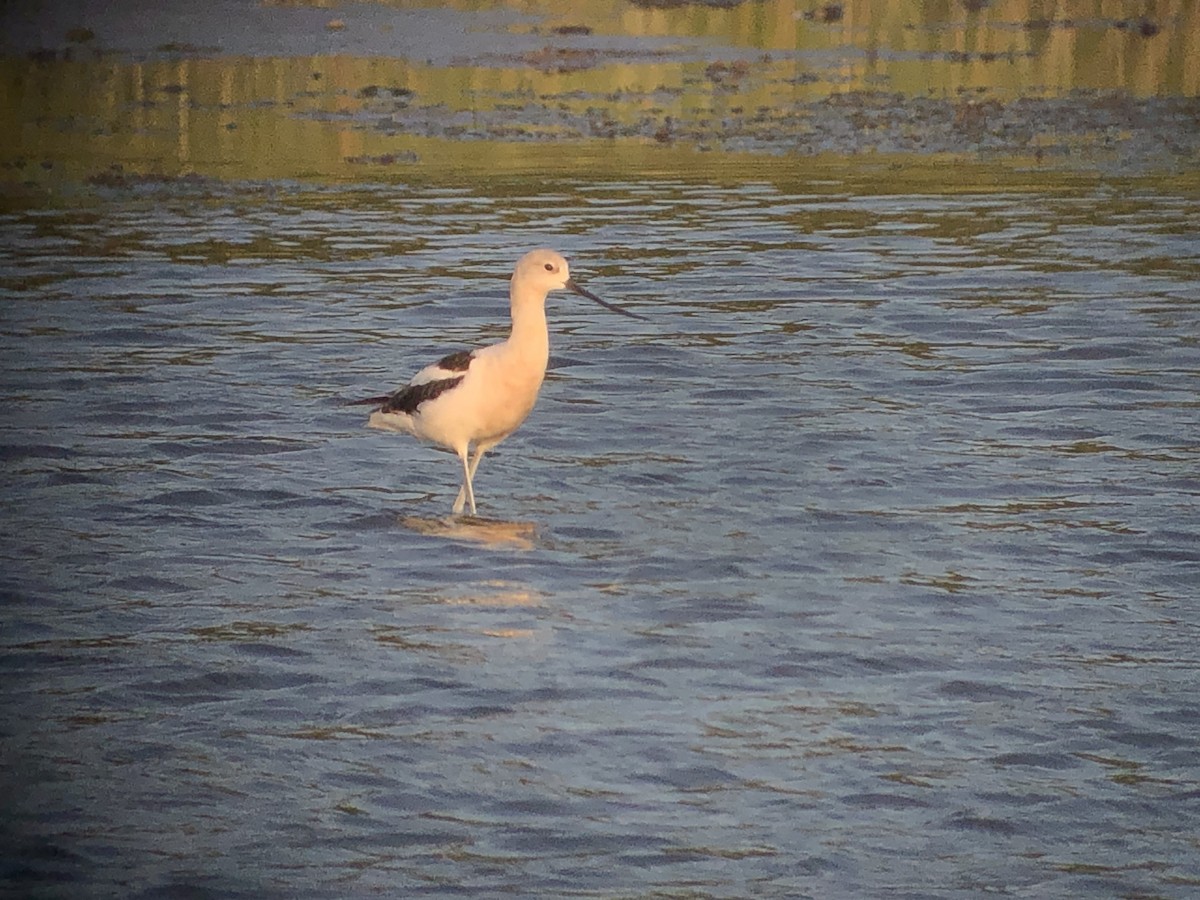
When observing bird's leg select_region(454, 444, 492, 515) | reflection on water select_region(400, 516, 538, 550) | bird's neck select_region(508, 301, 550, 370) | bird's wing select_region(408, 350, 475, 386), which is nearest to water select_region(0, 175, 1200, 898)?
reflection on water select_region(400, 516, 538, 550)

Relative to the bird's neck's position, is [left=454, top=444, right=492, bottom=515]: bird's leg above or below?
below

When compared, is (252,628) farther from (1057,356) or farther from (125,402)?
(1057,356)

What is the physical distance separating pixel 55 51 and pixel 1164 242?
21.3m

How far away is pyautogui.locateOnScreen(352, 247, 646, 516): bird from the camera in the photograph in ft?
35.8

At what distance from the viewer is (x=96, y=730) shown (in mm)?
7781

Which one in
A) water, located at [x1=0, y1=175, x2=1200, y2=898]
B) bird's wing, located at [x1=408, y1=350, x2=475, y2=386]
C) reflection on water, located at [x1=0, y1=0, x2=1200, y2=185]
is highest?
reflection on water, located at [x1=0, y1=0, x2=1200, y2=185]

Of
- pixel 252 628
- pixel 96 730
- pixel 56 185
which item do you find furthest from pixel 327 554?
pixel 56 185

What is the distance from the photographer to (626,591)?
9516 millimetres

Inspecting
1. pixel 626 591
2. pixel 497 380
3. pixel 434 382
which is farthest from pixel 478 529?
pixel 626 591

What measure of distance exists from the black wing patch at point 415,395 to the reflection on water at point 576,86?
44.1 feet

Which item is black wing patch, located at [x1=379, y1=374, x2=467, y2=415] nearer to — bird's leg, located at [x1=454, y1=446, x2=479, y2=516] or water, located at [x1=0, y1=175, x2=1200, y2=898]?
bird's leg, located at [x1=454, y1=446, x2=479, y2=516]

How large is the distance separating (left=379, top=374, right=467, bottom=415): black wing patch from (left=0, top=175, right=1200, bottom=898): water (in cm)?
50

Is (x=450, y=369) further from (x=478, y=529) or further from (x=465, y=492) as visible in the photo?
(x=478, y=529)

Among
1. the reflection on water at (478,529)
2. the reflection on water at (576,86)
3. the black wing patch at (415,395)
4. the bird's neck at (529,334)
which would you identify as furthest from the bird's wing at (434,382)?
the reflection on water at (576,86)
